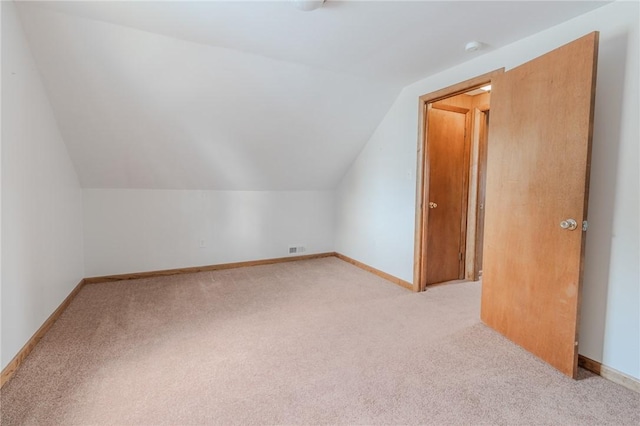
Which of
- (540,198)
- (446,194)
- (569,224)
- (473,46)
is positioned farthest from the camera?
(446,194)

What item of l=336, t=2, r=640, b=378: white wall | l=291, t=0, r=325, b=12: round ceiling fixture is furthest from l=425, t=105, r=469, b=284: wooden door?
l=291, t=0, r=325, b=12: round ceiling fixture

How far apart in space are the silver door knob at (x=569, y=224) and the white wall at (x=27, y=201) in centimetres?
331

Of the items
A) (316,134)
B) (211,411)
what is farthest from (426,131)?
(211,411)

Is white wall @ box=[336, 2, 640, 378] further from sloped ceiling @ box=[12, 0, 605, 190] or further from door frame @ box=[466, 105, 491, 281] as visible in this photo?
door frame @ box=[466, 105, 491, 281]

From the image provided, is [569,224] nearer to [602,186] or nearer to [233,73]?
[602,186]

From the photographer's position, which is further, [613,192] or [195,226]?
[195,226]

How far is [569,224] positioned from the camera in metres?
1.93

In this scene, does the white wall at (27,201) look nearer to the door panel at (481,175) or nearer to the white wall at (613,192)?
the white wall at (613,192)

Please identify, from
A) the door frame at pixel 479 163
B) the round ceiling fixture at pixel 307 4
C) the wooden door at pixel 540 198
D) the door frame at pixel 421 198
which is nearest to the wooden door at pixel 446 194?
the door frame at pixel 479 163

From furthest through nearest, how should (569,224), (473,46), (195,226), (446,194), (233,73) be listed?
(195,226) → (446,194) → (233,73) → (473,46) → (569,224)

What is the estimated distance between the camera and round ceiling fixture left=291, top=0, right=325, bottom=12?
1.91 m

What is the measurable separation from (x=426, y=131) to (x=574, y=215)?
1.72 m

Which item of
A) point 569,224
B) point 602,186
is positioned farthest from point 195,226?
point 602,186

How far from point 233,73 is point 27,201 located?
1.82 m
